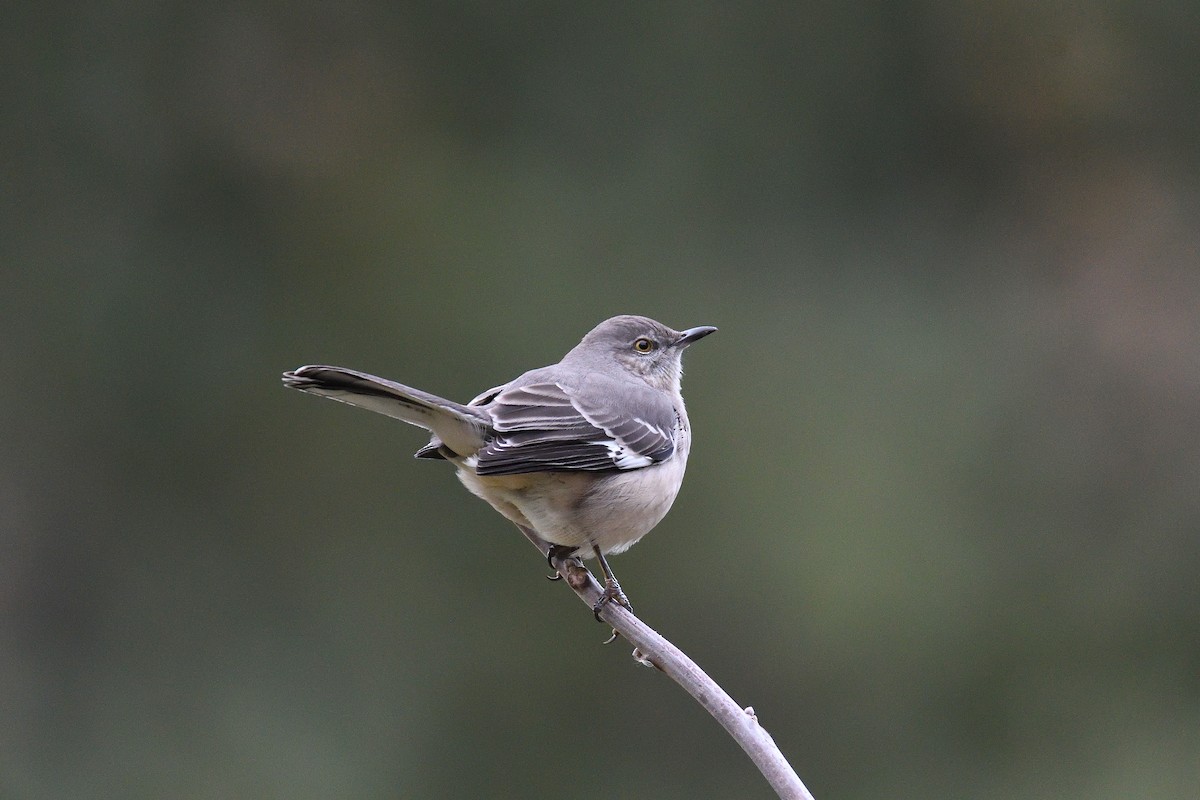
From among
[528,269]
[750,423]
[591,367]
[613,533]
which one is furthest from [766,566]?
[613,533]

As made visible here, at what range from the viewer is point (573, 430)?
326cm

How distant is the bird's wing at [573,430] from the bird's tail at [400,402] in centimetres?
7

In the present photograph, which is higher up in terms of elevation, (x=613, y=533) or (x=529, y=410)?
(x=529, y=410)

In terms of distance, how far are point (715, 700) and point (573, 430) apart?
128 cm

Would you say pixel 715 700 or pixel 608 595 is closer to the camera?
pixel 715 700

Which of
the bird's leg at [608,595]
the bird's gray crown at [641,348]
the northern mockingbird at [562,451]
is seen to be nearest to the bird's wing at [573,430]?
the northern mockingbird at [562,451]

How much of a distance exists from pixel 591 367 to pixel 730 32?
15.5 feet

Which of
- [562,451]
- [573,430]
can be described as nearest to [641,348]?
[573,430]

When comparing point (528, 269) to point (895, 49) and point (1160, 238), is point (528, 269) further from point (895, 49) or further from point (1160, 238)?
point (1160, 238)

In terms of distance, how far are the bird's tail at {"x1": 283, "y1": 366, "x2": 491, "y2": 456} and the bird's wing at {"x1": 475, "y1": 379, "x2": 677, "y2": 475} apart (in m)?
0.07

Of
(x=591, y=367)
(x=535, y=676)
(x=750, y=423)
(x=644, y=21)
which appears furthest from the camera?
(x=644, y=21)

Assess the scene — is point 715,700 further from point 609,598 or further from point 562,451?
point 562,451

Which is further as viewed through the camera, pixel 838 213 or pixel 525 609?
pixel 838 213

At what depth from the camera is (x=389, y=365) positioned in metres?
6.61
